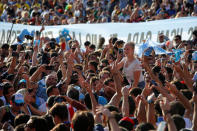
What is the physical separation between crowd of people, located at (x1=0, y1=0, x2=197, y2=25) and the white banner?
2.72 ft

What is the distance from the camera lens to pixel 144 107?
5.89m

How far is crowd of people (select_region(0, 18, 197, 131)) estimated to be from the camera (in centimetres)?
490

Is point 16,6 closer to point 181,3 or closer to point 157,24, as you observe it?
point 181,3

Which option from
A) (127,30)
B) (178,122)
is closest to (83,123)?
(178,122)

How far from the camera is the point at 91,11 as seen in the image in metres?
19.5

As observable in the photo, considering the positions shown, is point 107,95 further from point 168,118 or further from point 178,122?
point 168,118

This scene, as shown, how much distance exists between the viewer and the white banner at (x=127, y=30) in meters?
12.8

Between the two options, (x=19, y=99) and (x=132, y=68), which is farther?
(x=132, y=68)

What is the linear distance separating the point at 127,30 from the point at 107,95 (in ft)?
22.8

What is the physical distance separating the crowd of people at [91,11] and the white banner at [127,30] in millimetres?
828

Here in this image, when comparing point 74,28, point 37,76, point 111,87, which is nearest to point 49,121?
point 111,87

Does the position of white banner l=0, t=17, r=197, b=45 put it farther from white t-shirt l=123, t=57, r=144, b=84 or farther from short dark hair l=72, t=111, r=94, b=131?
short dark hair l=72, t=111, r=94, b=131

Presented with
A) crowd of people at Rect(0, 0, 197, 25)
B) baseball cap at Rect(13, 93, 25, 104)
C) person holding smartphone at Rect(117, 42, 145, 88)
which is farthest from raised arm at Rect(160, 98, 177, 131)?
crowd of people at Rect(0, 0, 197, 25)

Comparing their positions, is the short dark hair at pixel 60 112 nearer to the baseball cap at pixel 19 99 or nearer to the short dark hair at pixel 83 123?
the short dark hair at pixel 83 123
